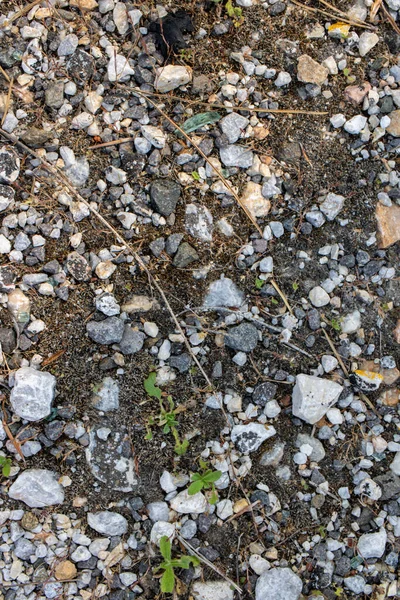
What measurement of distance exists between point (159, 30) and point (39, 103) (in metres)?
0.71

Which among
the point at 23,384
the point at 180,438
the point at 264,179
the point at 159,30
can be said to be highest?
the point at 159,30

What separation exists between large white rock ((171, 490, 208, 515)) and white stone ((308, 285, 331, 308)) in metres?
1.11

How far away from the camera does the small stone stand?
121 inches

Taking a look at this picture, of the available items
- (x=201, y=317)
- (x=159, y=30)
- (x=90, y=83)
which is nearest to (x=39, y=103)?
(x=90, y=83)

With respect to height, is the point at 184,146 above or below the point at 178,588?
above

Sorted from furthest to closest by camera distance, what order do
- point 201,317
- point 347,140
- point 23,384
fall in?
1. point 347,140
2. point 201,317
3. point 23,384

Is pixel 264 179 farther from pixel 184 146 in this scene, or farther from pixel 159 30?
pixel 159 30

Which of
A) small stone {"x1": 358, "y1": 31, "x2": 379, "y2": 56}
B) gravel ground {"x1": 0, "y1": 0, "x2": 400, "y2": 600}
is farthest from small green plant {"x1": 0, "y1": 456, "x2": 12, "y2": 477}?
small stone {"x1": 358, "y1": 31, "x2": 379, "y2": 56}

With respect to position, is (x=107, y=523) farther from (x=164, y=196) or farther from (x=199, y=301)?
(x=164, y=196)

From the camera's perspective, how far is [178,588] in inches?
106

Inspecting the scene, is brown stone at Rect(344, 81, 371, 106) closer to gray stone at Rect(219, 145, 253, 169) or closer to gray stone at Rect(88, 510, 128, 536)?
gray stone at Rect(219, 145, 253, 169)

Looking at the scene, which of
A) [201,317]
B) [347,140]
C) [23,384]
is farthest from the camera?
[347,140]

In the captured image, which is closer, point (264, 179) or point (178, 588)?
point (178, 588)

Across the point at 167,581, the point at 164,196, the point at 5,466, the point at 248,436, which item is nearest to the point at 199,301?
the point at 164,196
